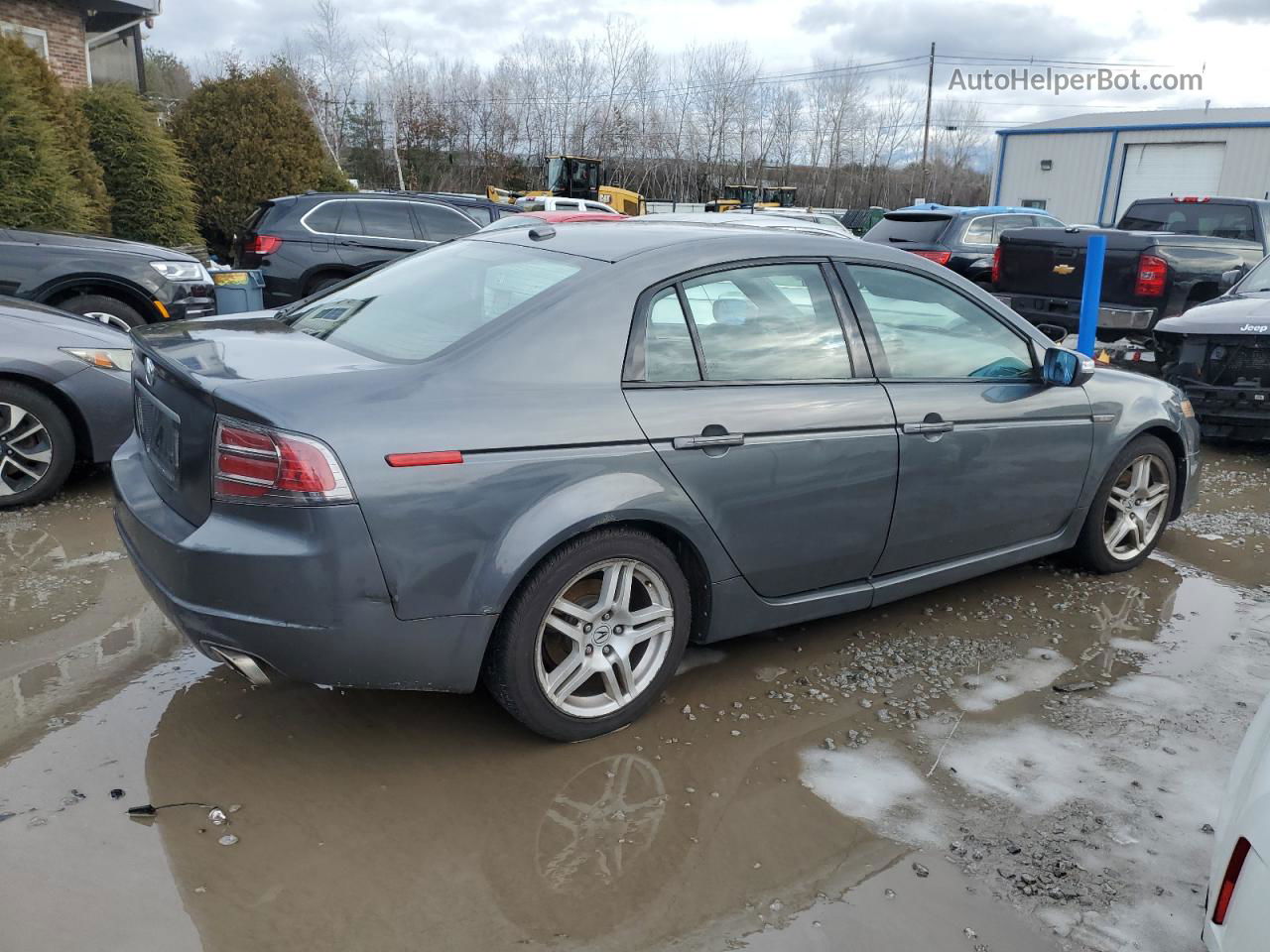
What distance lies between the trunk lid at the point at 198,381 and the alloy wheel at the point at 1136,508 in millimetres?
3545

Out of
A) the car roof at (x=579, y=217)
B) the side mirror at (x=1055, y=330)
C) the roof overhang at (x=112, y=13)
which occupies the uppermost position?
the roof overhang at (x=112, y=13)

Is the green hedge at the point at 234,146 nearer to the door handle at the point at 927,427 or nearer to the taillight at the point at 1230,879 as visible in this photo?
the door handle at the point at 927,427

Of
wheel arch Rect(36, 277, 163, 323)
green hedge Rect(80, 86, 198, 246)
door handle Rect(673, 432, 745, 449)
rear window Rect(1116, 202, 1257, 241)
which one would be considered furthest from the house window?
door handle Rect(673, 432, 745, 449)

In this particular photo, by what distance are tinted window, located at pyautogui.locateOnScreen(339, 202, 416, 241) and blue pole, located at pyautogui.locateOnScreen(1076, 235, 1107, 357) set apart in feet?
25.2

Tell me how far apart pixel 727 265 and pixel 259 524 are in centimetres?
174

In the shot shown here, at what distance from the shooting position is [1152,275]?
961 cm

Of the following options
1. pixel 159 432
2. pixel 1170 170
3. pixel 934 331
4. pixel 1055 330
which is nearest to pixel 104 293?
pixel 159 432

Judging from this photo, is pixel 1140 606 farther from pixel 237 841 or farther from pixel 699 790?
pixel 237 841

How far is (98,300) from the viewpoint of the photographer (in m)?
7.32

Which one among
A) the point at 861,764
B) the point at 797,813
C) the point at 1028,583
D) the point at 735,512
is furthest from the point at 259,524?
the point at 1028,583

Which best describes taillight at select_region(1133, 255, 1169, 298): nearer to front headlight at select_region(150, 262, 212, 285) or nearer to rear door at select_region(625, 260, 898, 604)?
rear door at select_region(625, 260, 898, 604)

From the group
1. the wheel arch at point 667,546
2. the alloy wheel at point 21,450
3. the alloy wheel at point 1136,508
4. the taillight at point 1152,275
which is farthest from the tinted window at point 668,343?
the taillight at point 1152,275

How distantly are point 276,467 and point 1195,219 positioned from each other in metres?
13.1

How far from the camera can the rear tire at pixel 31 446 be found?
16.8ft
